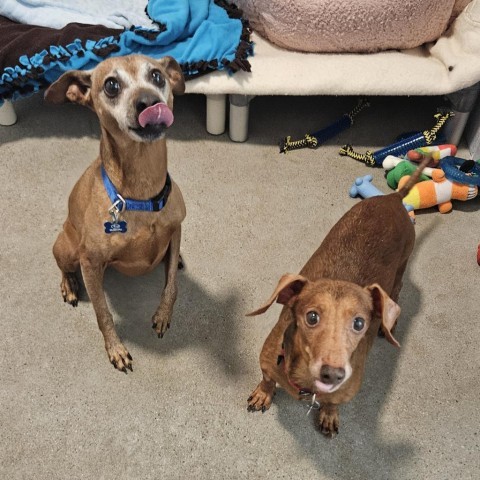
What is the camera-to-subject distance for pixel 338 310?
1309 mm

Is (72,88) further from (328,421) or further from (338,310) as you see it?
(328,421)

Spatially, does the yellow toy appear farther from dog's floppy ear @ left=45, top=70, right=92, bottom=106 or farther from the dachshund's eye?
dog's floppy ear @ left=45, top=70, right=92, bottom=106

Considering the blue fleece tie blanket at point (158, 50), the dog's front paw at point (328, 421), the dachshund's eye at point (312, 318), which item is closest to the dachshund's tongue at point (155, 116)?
the dachshund's eye at point (312, 318)

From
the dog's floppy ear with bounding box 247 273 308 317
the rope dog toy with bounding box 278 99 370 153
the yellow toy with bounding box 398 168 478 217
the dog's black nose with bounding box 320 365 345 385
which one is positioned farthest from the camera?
the rope dog toy with bounding box 278 99 370 153

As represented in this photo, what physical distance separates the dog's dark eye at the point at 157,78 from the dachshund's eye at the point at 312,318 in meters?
0.72

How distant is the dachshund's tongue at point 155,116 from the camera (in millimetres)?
1371

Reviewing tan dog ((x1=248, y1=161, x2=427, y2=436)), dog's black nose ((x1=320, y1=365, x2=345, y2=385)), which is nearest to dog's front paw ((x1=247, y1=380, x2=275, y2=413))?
tan dog ((x1=248, y1=161, x2=427, y2=436))

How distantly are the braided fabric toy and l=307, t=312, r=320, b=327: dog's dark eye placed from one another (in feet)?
4.89

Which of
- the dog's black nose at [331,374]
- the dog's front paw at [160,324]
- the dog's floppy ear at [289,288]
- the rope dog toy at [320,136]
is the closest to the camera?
the dog's black nose at [331,374]

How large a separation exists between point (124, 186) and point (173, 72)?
0.40 metres

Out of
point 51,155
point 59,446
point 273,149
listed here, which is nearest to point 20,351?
point 59,446

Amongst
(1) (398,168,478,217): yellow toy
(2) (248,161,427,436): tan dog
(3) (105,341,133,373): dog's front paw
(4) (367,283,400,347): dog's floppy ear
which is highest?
(4) (367,283,400,347): dog's floppy ear

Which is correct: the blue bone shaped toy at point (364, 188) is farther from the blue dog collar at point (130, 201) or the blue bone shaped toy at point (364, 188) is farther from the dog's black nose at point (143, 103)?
the dog's black nose at point (143, 103)

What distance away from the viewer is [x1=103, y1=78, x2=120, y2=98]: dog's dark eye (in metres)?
1.44
